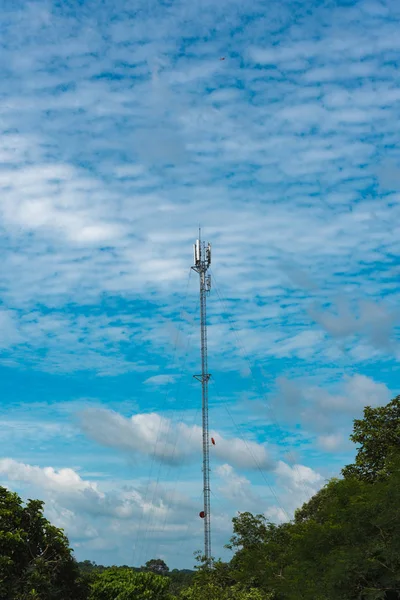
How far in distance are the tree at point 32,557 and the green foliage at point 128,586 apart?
437 inches

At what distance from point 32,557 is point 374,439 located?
23899mm

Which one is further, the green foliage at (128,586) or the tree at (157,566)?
the tree at (157,566)

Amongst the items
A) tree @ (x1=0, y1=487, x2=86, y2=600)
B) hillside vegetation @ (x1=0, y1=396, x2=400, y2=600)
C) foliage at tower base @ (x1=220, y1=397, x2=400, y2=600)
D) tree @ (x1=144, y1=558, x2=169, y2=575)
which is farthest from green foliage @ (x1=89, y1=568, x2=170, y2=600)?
tree @ (x1=144, y1=558, x2=169, y2=575)

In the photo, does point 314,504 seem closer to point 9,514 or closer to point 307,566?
point 307,566

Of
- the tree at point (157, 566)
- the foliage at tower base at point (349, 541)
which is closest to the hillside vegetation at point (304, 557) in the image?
the foliage at tower base at point (349, 541)

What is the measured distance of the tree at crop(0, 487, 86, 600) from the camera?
121 feet

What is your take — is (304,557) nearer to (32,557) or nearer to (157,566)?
(32,557)

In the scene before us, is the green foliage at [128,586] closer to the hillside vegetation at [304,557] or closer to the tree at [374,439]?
the hillside vegetation at [304,557]

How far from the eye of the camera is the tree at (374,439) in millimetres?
49062

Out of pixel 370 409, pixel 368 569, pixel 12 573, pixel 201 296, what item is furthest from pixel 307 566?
pixel 201 296

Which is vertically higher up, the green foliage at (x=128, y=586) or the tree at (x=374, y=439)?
the tree at (x=374, y=439)

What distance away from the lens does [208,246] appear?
57.6 m

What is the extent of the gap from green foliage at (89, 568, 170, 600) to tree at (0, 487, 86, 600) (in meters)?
11.1

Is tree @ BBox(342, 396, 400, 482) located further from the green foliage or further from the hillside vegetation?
the green foliage
